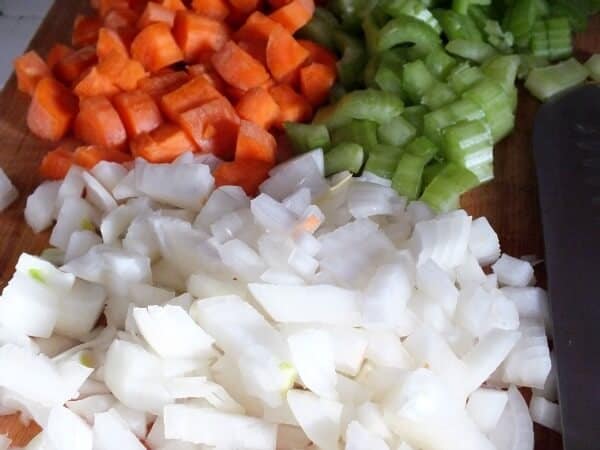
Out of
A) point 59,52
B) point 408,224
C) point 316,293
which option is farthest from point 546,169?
point 59,52

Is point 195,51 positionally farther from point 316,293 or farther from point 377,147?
point 316,293

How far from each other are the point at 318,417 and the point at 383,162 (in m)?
0.58

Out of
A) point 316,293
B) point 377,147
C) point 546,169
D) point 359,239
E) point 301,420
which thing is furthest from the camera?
point 377,147

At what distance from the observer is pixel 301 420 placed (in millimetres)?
1214

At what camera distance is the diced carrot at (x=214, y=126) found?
1696 mm

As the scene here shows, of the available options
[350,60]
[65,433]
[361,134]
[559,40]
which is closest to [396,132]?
[361,134]

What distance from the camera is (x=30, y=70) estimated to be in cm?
187

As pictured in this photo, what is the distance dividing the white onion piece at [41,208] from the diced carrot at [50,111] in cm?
18

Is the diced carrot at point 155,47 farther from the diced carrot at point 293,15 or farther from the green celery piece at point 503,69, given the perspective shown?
the green celery piece at point 503,69

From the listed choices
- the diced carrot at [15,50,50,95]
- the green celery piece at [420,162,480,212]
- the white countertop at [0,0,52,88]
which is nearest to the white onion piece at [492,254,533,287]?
the green celery piece at [420,162,480,212]

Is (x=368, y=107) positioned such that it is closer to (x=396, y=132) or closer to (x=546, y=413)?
(x=396, y=132)

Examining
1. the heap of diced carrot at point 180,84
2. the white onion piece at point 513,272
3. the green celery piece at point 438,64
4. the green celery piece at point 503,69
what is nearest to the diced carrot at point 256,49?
the heap of diced carrot at point 180,84

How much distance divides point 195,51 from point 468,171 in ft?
2.10

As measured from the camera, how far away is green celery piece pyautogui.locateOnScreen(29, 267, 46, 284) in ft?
4.58
